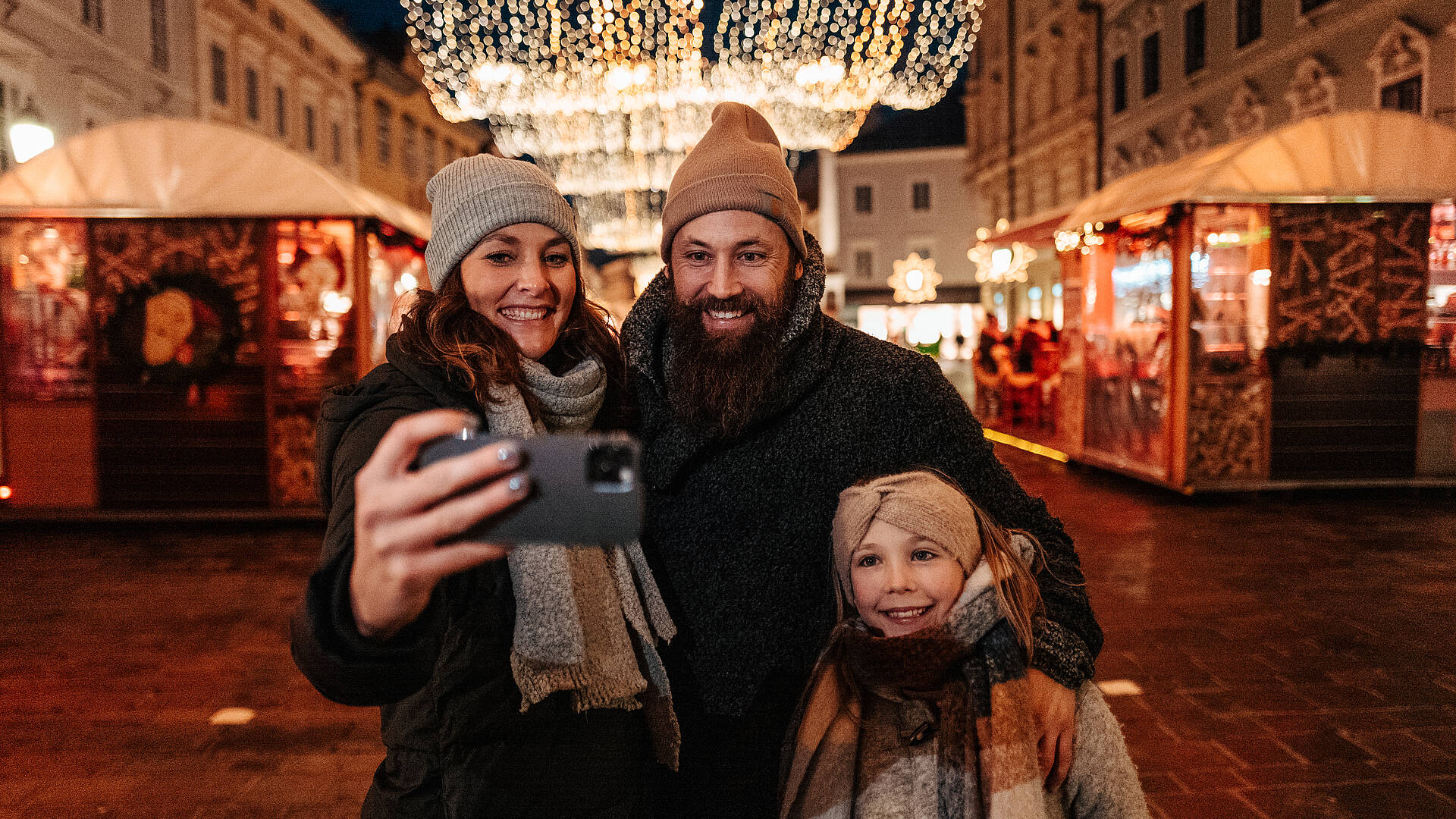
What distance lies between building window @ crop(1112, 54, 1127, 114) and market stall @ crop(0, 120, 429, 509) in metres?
22.1

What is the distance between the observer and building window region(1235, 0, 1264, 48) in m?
17.5

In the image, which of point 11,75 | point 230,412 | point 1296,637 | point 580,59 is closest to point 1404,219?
point 1296,637

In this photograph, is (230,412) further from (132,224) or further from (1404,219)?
(1404,219)

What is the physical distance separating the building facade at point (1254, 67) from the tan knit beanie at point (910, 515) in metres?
15.1

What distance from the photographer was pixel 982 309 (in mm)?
39812

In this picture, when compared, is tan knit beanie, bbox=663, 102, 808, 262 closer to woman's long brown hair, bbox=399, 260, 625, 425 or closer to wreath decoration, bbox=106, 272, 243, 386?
woman's long brown hair, bbox=399, 260, 625, 425

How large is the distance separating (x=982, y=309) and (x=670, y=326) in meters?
39.6

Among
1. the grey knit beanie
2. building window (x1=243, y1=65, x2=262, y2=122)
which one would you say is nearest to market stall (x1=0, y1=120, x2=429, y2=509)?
the grey knit beanie

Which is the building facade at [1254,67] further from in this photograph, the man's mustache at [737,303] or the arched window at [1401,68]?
the man's mustache at [737,303]

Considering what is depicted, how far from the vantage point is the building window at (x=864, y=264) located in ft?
142

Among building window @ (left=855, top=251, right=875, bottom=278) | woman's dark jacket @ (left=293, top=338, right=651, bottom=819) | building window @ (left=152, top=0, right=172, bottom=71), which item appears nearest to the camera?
woman's dark jacket @ (left=293, top=338, right=651, bottom=819)

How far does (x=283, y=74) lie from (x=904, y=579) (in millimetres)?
26096

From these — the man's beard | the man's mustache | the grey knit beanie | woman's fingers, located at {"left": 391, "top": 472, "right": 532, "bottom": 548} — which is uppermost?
the grey knit beanie

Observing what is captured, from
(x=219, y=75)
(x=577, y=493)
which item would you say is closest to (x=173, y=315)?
(x=577, y=493)
